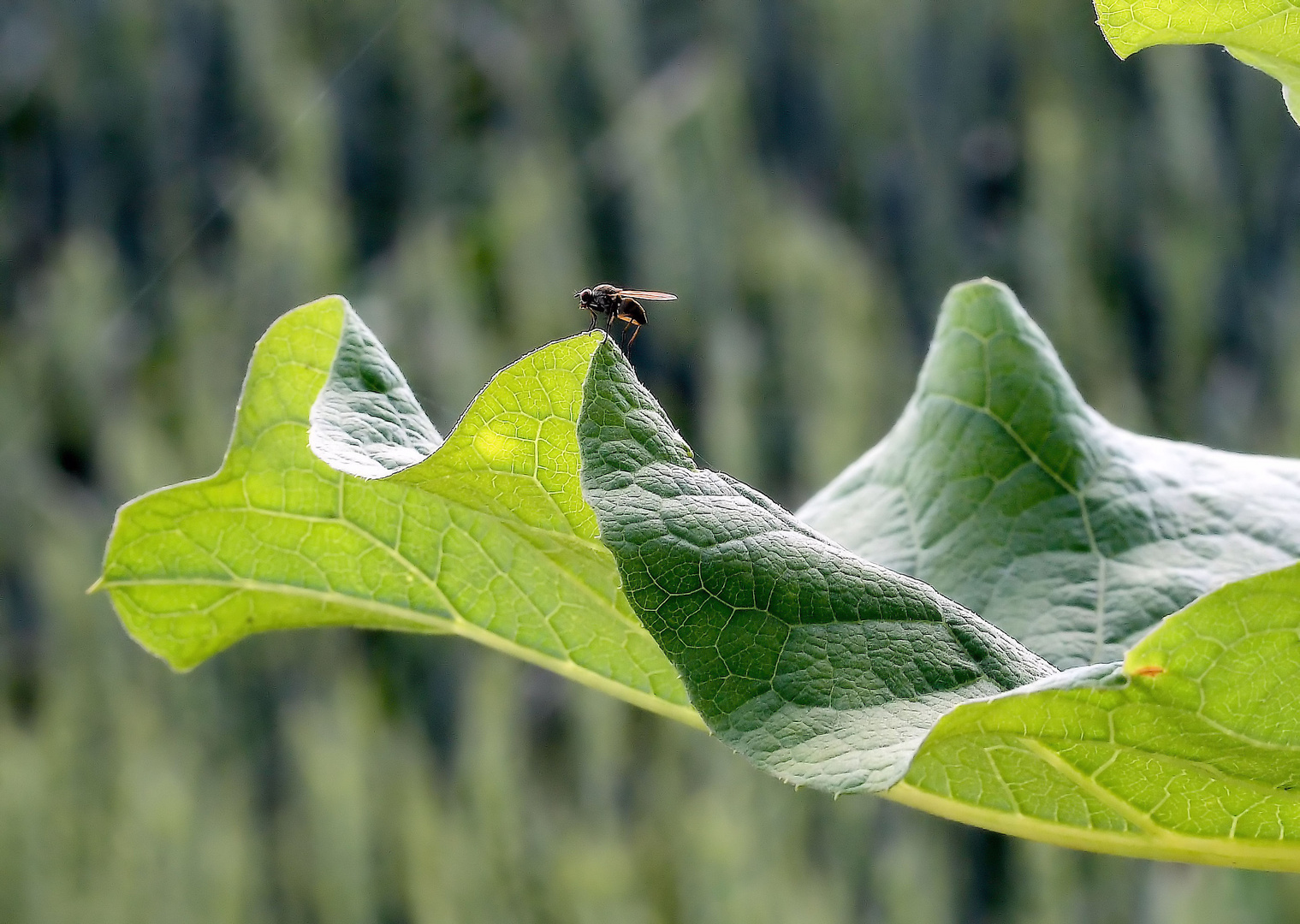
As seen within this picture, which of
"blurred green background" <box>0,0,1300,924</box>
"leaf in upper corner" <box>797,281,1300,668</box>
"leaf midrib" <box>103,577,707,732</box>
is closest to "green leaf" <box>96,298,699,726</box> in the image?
"leaf midrib" <box>103,577,707,732</box>

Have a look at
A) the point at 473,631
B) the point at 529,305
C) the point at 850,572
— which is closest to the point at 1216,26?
the point at 850,572

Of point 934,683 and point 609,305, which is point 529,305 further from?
point 934,683

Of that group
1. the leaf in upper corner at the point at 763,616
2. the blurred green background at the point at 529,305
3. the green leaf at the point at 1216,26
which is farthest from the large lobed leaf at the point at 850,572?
the blurred green background at the point at 529,305

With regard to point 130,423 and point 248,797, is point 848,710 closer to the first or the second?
point 248,797

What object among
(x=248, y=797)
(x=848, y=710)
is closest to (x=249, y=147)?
(x=248, y=797)

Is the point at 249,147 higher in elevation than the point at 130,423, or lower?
higher

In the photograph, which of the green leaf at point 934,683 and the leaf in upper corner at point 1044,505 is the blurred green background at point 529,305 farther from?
the green leaf at point 934,683
